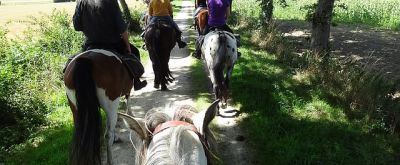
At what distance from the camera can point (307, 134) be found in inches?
226

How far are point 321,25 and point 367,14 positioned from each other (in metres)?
14.1

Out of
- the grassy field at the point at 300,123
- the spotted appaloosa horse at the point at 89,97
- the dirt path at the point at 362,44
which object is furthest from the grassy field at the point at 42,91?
the dirt path at the point at 362,44

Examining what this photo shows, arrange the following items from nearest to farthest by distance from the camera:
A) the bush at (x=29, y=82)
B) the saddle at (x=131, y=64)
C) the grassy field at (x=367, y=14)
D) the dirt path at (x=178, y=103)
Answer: the saddle at (x=131, y=64) → the dirt path at (x=178, y=103) → the bush at (x=29, y=82) → the grassy field at (x=367, y=14)

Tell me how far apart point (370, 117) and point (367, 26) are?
48.9ft

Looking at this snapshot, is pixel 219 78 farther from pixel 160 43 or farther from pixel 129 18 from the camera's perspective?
pixel 129 18

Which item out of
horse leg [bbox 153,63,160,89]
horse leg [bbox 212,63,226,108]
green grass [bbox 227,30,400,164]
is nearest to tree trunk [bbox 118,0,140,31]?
horse leg [bbox 153,63,160,89]

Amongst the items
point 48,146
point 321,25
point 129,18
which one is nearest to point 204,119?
point 48,146

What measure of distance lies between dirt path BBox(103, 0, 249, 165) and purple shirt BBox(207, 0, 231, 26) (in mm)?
1770

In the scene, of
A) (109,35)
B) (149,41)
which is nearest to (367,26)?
(149,41)

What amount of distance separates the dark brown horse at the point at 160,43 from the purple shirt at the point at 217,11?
1.07 m

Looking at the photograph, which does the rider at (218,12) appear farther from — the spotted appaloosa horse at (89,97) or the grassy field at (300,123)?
the spotted appaloosa horse at (89,97)

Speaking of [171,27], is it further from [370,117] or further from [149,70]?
[370,117]

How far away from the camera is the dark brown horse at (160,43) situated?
823 centimetres

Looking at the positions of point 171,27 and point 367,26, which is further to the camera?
point 367,26
